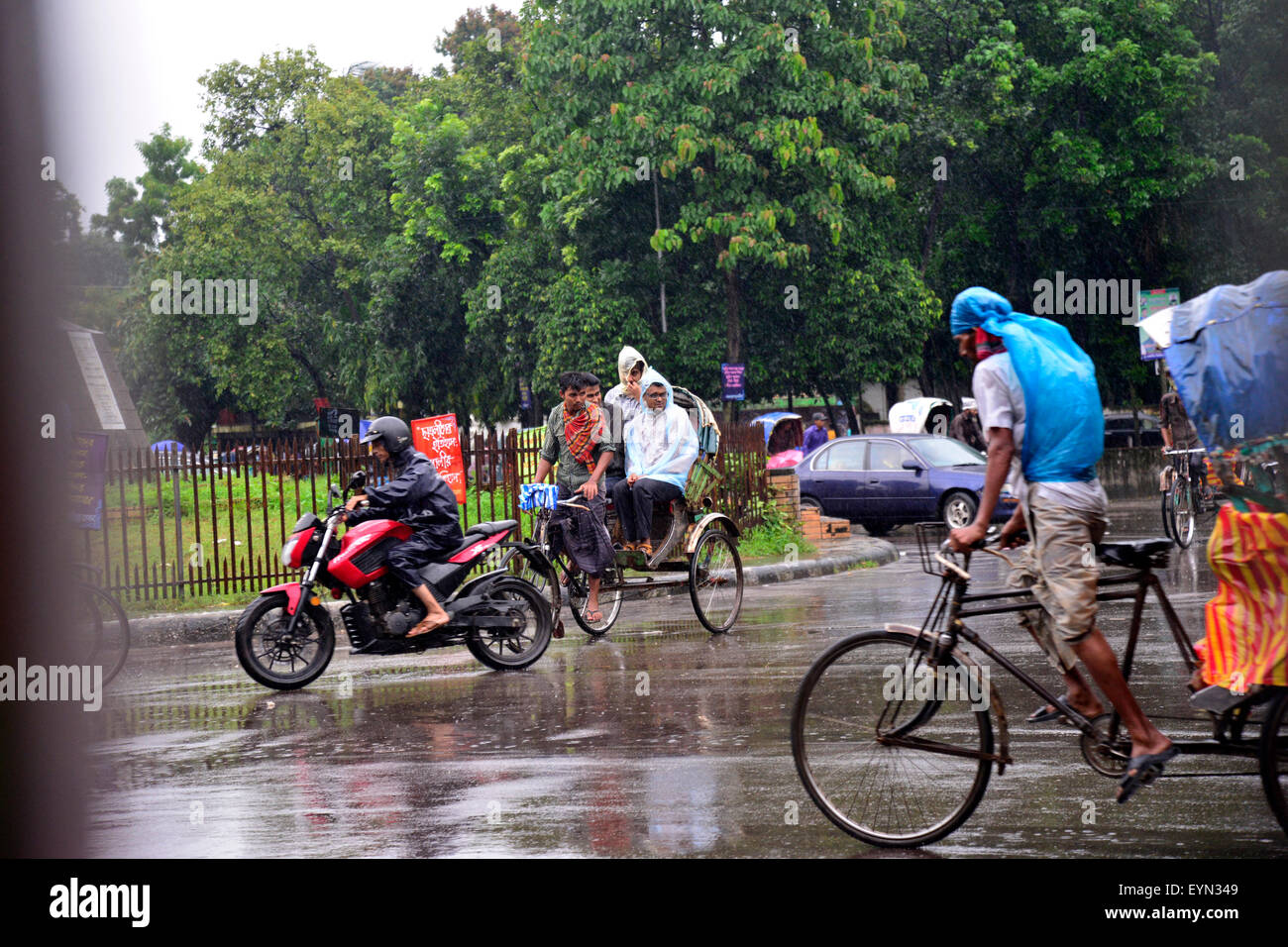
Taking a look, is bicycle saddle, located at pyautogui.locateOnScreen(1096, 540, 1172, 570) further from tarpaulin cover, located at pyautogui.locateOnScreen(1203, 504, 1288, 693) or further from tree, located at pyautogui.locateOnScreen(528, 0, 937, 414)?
tree, located at pyautogui.locateOnScreen(528, 0, 937, 414)

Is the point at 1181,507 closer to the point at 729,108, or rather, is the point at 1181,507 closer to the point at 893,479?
the point at 893,479

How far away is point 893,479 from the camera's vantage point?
22.1 metres

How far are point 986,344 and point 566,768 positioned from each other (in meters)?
2.81

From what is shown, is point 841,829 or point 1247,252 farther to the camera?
point 1247,252

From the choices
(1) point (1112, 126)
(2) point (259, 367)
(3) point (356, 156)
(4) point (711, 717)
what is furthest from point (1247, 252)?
(4) point (711, 717)

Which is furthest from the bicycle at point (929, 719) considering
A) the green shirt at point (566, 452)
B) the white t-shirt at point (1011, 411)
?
the green shirt at point (566, 452)

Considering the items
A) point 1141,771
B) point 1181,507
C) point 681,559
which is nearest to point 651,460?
point 681,559

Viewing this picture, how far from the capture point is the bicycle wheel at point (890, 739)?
16.7 feet

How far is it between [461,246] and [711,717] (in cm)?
3269

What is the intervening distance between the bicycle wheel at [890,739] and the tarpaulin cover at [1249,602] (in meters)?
0.83

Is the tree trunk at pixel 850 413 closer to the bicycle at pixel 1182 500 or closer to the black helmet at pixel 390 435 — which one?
the bicycle at pixel 1182 500

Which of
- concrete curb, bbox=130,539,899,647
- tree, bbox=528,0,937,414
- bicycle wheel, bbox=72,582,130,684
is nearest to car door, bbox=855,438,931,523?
concrete curb, bbox=130,539,899,647
